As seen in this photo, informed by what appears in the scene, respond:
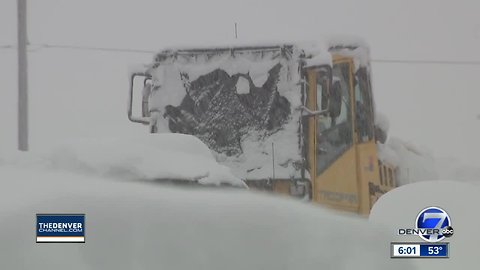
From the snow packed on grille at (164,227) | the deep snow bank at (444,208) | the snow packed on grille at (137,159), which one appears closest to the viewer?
the snow packed on grille at (164,227)

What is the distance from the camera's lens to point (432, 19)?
4.39 meters

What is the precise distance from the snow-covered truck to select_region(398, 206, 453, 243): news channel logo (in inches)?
9.9

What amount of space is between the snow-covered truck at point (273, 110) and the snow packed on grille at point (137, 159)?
9 centimetres

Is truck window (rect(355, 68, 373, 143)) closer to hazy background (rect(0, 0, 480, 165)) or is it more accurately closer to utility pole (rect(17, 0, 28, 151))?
hazy background (rect(0, 0, 480, 165))

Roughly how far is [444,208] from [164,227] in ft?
5.16

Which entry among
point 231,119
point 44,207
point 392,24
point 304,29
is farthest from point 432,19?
point 44,207

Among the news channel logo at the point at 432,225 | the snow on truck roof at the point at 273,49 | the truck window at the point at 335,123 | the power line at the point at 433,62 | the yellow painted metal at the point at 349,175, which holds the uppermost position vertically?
the snow on truck roof at the point at 273,49

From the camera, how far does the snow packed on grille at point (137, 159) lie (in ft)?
13.3

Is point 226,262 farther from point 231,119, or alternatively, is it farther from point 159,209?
point 231,119

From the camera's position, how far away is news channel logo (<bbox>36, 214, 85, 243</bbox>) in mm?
3914

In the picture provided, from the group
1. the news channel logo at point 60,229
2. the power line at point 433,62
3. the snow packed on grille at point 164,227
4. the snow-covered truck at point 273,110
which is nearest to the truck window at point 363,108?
the snow-covered truck at point 273,110

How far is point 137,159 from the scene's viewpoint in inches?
161

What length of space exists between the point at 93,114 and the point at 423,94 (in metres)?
1.82

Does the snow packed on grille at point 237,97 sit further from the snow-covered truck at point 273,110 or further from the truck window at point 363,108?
the truck window at point 363,108
